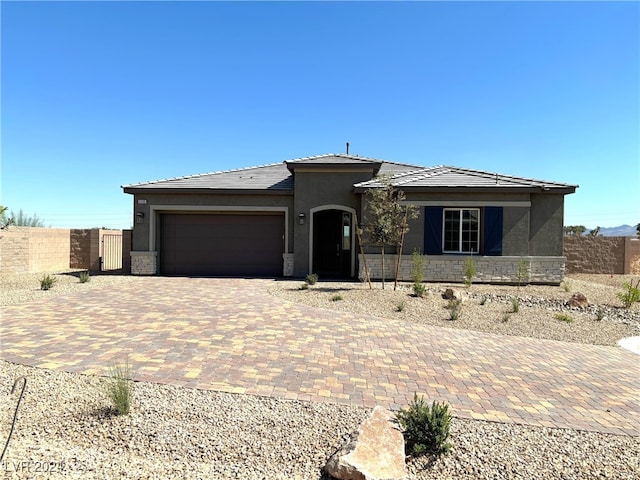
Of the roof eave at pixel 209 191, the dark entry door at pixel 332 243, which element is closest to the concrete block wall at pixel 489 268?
the dark entry door at pixel 332 243

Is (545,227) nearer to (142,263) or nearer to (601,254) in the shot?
(601,254)

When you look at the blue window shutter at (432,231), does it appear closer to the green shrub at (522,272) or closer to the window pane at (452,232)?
the window pane at (452,232)

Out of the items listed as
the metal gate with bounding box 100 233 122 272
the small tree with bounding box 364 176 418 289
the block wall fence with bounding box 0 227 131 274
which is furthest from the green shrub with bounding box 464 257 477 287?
the metal gate with bounding box 100 233 122 272

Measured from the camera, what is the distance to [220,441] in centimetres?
332

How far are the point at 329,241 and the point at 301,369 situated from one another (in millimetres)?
11314

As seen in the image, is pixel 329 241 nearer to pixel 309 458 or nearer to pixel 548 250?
pixel 548 250

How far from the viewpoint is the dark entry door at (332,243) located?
611 inches

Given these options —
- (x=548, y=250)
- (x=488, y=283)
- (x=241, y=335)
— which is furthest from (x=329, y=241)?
(x=241, y=335)

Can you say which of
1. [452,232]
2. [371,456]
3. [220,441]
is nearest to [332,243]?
[452,232]

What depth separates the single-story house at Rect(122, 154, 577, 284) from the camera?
541 inches

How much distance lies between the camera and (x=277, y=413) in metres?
3.79

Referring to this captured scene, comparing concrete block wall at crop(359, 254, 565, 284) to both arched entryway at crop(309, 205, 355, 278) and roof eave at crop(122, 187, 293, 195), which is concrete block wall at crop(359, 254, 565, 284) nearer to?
arched entryway at crop(309, 205, 355, 278)

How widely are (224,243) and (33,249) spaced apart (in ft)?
27.0

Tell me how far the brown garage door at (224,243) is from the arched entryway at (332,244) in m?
1.56
